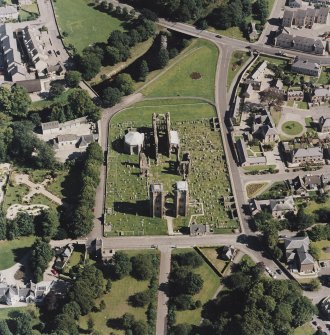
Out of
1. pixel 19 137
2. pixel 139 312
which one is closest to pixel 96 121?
pixel 19 137

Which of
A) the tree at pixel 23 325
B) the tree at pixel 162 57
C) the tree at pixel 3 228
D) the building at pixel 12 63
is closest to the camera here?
the tree at pixel 23 325

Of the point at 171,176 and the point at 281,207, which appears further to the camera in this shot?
the point at 171,176

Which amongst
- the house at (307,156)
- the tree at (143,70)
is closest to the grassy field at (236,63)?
the tree at (143,70)

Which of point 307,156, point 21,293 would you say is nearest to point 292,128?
point 307,156

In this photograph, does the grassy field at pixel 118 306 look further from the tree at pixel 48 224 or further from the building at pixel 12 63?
the building at pixel 12 63

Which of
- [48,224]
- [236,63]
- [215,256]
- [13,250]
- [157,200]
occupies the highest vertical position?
[236,63]

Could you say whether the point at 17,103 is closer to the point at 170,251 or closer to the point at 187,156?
the point at 187,156

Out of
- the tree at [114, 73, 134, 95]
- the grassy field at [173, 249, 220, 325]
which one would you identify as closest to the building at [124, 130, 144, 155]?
the tree at [114, 73, 134, 95]

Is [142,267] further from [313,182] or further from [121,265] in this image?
[313,182]
